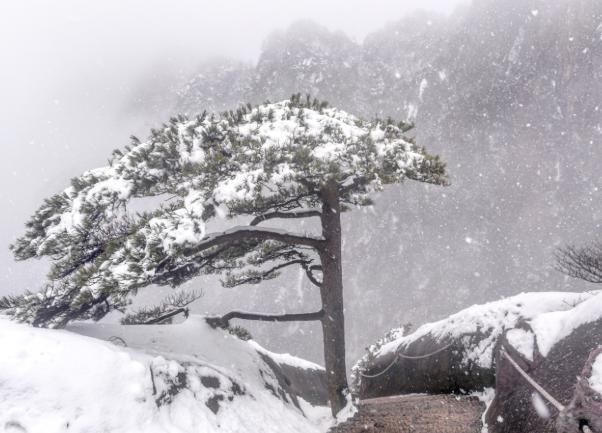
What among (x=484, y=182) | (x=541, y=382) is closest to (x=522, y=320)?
(x=541, y=382)

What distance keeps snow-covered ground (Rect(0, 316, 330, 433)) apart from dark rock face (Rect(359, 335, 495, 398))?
2.72 meters

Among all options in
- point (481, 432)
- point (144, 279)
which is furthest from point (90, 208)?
point (481, 432)

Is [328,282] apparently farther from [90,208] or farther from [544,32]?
[544,32]

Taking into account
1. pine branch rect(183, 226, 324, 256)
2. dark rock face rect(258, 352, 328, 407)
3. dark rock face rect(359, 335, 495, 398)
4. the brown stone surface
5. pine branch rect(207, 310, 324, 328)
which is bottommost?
the brown stone surface

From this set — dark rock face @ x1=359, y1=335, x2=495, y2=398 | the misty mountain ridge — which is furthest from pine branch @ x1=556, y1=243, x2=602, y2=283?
the misty mountain ridge

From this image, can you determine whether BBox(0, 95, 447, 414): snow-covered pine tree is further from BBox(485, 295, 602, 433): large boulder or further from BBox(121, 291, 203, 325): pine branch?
BBox(485, 295, 602, 433): large boulder

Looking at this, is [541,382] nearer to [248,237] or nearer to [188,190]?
[248,237]

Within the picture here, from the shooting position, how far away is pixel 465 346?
8.35 meters

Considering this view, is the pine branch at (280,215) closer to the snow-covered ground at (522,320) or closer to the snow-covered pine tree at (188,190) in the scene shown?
the snow-covered pine tree at (188,190)

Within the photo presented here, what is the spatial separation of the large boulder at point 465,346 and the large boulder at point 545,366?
0.78 metres

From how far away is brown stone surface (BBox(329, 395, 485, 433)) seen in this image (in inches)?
261

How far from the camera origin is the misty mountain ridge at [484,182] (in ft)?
282

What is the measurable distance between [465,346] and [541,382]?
121 inches

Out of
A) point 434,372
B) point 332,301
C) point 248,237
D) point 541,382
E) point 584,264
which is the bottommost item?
point 541,382
